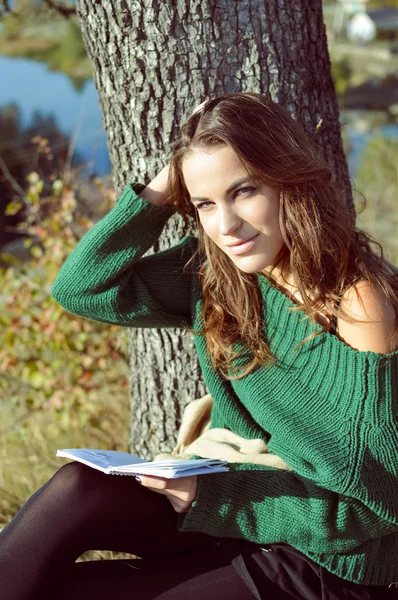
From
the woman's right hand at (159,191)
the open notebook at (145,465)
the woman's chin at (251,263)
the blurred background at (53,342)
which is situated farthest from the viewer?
the blurred background at (53,342)

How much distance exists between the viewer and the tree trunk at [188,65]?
227cm

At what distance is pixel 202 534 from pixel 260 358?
0.52 meters

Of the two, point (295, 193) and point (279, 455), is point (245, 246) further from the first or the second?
point (279, 455)

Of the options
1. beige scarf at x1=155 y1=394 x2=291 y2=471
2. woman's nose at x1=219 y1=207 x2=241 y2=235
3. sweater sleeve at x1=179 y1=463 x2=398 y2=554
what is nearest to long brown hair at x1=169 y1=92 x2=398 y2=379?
woman's nose at x1=219 y1=207 x2=241 y2=235

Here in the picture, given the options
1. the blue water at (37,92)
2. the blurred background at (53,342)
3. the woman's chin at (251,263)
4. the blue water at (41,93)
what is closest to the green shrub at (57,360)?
the blurred background at (53,342)

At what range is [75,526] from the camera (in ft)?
6.42

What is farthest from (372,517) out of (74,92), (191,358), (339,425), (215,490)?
(74,92)

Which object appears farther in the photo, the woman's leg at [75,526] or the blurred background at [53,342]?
the blurred background at [53,342]

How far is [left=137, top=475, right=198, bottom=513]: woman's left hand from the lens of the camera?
1.88m

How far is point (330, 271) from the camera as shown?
1995 millimetres

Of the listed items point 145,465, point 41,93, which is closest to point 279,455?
point 145,465

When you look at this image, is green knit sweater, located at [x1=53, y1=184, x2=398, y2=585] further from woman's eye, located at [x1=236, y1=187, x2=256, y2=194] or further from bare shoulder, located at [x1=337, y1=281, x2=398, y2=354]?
woman's eye, located at [x1=236, y1=187, x2=256, y2=194]

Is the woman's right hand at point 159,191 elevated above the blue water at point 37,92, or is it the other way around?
the blue water at point 37,92

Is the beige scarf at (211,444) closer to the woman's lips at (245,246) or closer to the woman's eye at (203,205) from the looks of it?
the woman's lips at (245,246)
